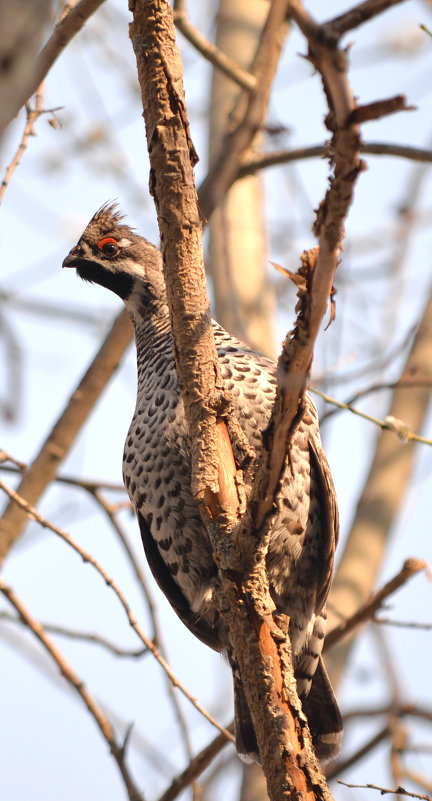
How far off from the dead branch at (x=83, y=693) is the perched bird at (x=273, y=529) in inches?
23.1

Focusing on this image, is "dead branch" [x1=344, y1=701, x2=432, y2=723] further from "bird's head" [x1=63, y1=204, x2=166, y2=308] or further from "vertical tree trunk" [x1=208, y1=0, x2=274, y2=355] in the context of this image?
"vertical tree trunk" [x1=208, y1=0, x2=274, y2=355]

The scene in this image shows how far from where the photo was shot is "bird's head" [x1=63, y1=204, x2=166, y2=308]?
5605 millimetres

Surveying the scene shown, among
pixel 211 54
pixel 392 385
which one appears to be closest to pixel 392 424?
pixel 392 385

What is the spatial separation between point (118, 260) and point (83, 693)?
254cm

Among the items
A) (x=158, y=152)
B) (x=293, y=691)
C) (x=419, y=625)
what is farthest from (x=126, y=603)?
(x=158, y=152)

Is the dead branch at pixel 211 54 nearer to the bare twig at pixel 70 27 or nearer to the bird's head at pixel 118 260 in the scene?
the bird's head at pixel 118 260

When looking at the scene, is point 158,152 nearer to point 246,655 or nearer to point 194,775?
point 246,655

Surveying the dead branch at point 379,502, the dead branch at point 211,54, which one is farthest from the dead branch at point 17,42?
the dead branch at point 379,502

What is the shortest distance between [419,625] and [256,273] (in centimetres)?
410

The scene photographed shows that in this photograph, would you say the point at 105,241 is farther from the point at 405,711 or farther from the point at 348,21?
the point at 348,21

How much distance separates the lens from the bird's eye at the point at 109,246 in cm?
563

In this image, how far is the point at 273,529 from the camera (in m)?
4.33

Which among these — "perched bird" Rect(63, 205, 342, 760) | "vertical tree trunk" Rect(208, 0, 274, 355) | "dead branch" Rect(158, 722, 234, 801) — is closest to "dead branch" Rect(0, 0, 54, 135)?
"perched bird" Rect(63, 205, 342, 760)

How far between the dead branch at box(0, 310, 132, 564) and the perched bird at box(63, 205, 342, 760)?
518 mm
